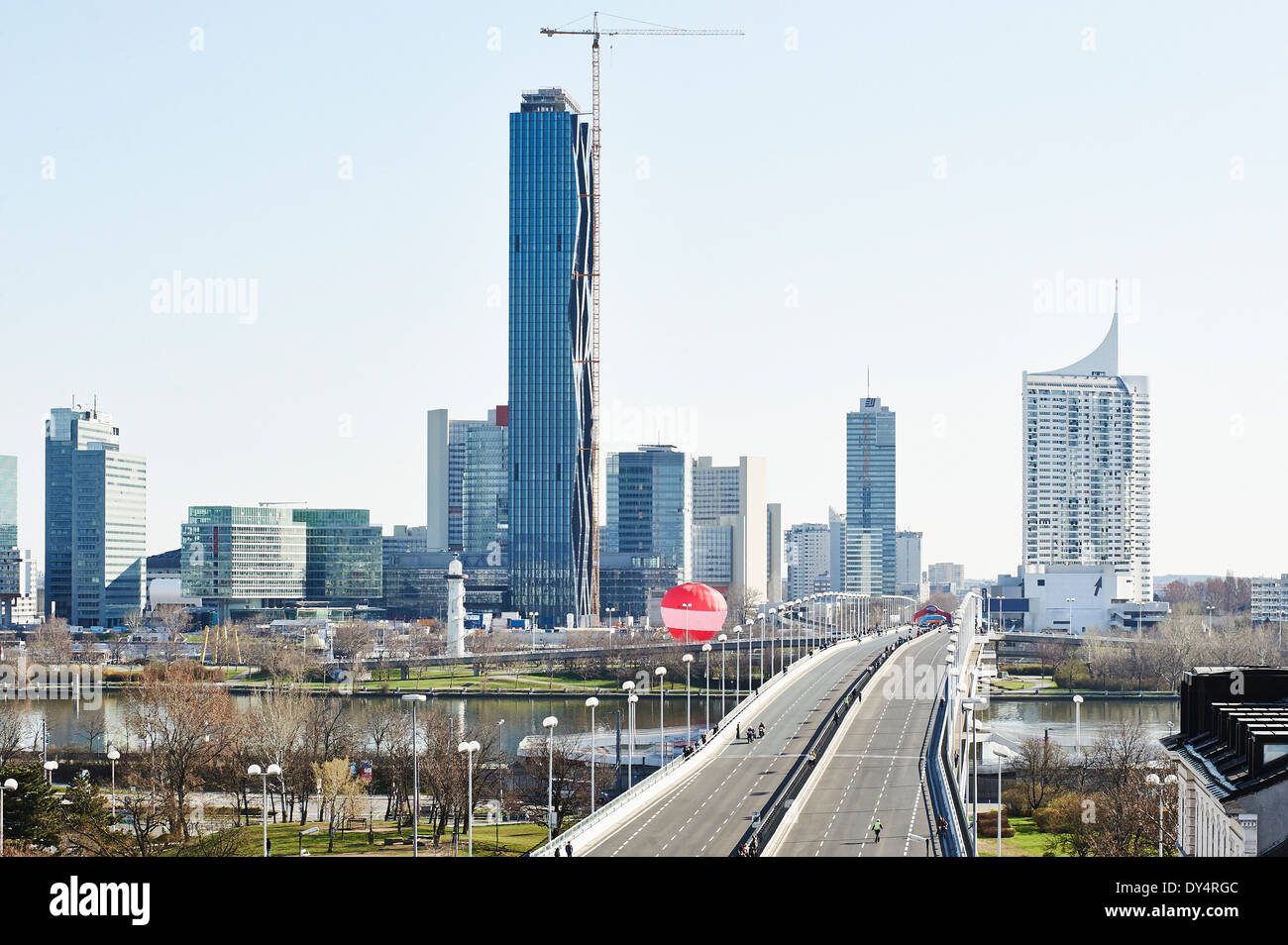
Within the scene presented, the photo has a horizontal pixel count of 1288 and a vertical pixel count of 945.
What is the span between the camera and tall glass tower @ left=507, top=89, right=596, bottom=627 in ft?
394

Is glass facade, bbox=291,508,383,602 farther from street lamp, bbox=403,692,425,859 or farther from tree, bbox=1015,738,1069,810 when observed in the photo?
street lamp, bbox=403,692,425,859

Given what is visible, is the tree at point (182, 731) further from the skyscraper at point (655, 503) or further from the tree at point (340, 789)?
the skyscraper at point (655, 503)

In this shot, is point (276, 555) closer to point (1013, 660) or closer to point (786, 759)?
point (1013, 660)

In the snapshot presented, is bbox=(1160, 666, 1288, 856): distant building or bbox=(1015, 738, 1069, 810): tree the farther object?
bbox=(1015, 738, 1069, 810): tree

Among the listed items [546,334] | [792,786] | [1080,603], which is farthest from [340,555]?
[792,786]

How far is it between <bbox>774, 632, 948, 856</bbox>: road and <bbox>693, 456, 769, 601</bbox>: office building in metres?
104

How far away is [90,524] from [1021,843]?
105 meters

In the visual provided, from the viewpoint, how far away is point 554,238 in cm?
12125

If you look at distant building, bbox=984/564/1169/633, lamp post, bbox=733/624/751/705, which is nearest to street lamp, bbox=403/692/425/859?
lamp post, bbox=733/624/751/705

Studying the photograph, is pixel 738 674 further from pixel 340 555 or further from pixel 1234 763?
pixel 340 555

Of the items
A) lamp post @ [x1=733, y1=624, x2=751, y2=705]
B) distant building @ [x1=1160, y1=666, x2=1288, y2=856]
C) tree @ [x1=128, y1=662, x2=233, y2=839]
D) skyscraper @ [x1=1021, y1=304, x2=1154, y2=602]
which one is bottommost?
lamp post @ [x1=733, y1=624, x2=751, y2=705]

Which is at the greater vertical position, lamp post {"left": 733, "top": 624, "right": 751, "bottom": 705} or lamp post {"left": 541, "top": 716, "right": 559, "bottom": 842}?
lamp post {"left": 541, "top": 716, "right": 559, "bottom": 842}

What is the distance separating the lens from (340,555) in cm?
12562
